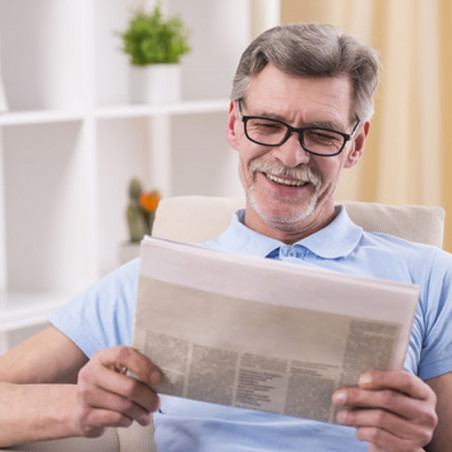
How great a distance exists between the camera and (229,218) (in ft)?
5.85

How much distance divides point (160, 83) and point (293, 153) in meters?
1.23

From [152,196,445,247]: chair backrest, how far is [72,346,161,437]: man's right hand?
639 millimetres

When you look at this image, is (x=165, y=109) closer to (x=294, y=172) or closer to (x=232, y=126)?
(x=232, y=126)

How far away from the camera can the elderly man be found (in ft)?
4.56

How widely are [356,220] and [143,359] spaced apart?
2.46 feet

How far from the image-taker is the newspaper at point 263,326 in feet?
3.54

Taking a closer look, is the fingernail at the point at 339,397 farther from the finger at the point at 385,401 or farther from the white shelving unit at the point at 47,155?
the white shelving unit at the point at 47,155

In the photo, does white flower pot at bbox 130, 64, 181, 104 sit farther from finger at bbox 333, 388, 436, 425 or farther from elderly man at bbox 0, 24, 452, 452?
finger at bbox 333, 388, 436, 425

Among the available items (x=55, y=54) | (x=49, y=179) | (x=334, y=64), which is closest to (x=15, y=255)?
(x=49, y=179)

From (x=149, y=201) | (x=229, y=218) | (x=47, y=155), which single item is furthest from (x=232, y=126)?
(x=149, y=201)

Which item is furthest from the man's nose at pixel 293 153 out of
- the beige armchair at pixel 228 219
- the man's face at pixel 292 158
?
the beige armchair at pixel 228 219

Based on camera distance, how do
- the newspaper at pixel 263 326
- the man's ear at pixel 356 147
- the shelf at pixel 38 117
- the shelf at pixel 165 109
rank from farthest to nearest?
1. the shelf at pixel 165 109
2. the shelf at pixel 38 117
3. the man's ear at pixel 356 147
4. the newspaper at pixel 263 326

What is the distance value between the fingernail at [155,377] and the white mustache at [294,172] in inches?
20.0

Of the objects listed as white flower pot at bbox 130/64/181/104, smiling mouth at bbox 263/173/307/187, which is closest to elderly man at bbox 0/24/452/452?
smiling mouth at bbox 263/173/307/187
